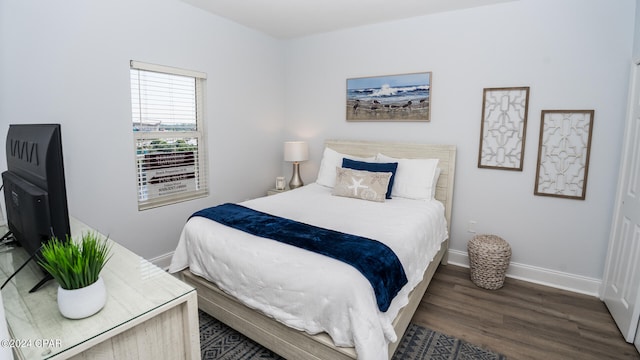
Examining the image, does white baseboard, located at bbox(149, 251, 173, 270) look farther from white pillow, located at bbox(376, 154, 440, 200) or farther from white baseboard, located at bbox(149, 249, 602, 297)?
white pillow, located at bbox(376, 154, 440, 200)

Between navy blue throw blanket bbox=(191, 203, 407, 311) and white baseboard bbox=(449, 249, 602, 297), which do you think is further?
white baseboard bbox=(449, 249, 602, 297)

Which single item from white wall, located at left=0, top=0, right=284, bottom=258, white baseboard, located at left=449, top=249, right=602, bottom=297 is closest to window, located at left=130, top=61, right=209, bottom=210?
white wall, located at left=0, top=0, right=284, bottom=258

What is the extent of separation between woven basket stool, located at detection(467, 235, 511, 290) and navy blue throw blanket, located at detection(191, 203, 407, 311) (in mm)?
1323

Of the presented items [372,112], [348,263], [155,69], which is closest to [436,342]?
[348,263]

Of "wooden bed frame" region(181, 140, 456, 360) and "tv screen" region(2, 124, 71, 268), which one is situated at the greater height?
"tv screen" region(2, 124, 71, 268)

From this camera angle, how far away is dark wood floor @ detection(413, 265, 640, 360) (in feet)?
7.07

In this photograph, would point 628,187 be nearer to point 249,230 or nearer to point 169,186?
point 249,230

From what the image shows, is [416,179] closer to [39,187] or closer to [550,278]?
[550,278]

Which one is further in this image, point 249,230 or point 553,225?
point 553,225

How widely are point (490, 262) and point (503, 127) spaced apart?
4.14 ft

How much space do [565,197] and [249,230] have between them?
274 centimetres

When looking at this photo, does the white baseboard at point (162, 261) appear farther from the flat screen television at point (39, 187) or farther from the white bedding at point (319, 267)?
the flat screen television at point (39, 187)

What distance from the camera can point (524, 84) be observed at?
2.95 meters

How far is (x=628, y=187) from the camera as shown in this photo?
2410 mm
